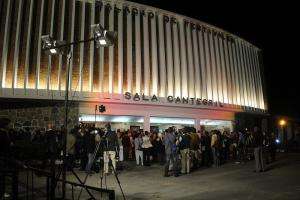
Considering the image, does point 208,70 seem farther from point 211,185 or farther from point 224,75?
point 211,185

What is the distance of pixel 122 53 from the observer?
23.0 metres

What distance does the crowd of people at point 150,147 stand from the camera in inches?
538

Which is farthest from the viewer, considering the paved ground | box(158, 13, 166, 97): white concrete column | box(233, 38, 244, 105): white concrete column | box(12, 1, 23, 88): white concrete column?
box(233, 38, 244, 105): white concrete column

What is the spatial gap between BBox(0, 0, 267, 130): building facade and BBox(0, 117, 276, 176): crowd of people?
394 centimetres

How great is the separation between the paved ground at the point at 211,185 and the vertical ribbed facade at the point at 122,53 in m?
9.16

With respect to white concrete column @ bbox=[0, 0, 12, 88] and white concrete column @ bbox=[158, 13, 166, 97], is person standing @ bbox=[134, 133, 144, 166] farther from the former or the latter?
white concrete column @ bbox=[0, 0, 12, 88]

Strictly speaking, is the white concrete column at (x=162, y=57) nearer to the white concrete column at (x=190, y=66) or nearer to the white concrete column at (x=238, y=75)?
the white concrete column at (x=190, y=66)

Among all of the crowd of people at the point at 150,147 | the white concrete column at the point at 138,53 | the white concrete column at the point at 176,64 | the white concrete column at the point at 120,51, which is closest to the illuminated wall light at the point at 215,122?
the white concrete column at the point at 176,64

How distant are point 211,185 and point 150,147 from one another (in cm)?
693

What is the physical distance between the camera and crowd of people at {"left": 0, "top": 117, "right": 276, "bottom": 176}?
44.8 ft

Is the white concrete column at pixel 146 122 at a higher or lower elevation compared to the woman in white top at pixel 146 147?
higher

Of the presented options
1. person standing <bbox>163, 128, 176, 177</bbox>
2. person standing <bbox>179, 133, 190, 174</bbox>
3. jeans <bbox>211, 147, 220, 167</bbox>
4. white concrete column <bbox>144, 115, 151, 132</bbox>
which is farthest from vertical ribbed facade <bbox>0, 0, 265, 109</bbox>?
person standing <bbox>163, 128, 176, 177</bbox>

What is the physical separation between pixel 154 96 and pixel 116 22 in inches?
237

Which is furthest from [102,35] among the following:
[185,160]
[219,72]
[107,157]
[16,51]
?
[219,72]
